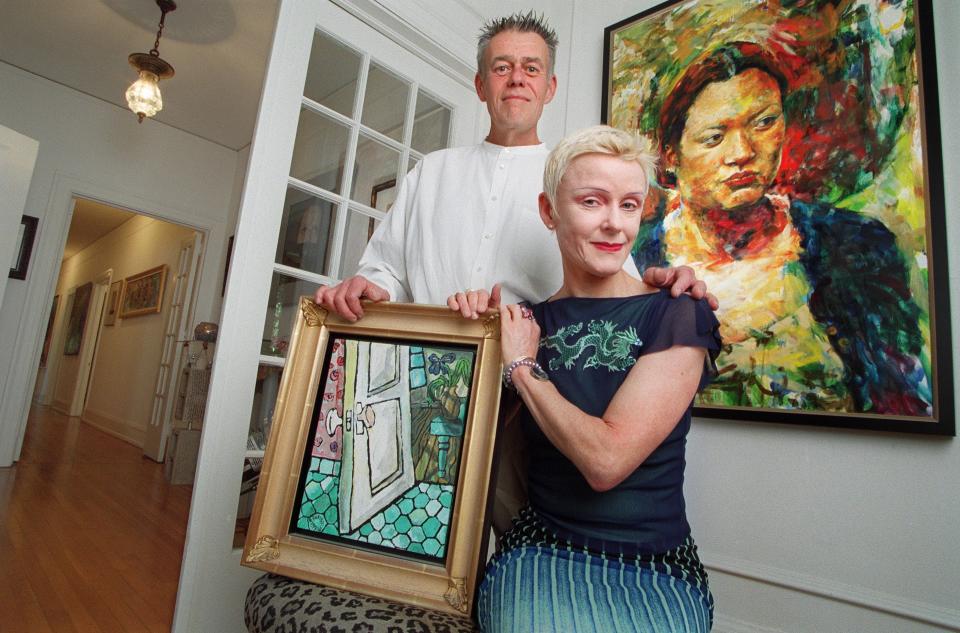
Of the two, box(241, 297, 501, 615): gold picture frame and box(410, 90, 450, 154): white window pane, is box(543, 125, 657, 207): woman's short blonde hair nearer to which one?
box(241, 297, 501, 615): gold picture frame

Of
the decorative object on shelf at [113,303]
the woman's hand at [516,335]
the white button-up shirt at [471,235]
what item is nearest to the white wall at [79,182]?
the decorative object on shelf at [113,303]

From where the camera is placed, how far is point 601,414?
2.84ft

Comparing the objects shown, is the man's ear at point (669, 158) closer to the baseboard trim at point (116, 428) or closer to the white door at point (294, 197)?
the white door at point (294, 197)

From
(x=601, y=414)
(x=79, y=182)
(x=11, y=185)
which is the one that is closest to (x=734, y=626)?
(x=601, y=414)

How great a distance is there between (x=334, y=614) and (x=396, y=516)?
0.16m

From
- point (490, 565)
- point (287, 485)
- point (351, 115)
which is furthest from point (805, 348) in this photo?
point (351, 115)

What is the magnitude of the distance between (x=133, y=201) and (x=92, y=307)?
4.68 metres

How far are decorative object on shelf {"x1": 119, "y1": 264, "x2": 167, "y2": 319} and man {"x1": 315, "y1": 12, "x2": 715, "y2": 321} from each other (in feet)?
19.3

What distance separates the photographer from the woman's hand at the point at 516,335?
2.89ft

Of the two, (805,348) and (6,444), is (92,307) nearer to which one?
(6,444)

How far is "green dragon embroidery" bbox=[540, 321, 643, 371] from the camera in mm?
893

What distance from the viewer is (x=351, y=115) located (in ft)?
6.86

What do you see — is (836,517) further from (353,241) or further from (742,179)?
(353,241)

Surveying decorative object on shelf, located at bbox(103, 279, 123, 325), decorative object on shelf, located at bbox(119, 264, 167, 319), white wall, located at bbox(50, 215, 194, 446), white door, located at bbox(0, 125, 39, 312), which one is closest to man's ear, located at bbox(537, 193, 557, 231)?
white door, located at bbox(0, 125, 39, 312)
